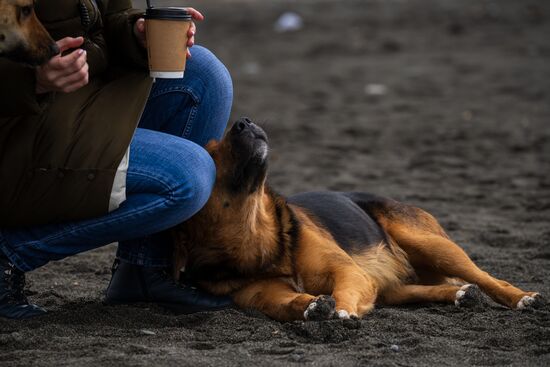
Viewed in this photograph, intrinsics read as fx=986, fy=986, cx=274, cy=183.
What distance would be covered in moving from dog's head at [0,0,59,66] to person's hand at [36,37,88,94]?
0.04 metres

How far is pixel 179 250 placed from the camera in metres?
4.88

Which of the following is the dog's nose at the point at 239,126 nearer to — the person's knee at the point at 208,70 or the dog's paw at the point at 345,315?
the person's knee at the point at 208,70

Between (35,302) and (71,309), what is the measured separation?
0.32m

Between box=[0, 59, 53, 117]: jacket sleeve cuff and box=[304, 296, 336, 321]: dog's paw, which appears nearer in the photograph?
box=[0, 59, 53, 117]: jacket sleeve cuff

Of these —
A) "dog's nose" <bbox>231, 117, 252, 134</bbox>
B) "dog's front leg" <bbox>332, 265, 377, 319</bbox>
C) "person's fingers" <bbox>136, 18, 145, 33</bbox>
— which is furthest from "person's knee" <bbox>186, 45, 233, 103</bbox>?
"dog's front leg" <bbox>332, 265, 377, 319</bbox>

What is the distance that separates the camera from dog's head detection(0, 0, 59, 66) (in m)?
3.90

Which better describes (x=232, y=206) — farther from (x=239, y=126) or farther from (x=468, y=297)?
(x=468, y=297)

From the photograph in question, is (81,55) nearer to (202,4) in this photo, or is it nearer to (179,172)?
(179,172)

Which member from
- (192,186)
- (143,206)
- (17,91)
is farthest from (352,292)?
(17,91)

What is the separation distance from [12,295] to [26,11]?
1403 millimetres

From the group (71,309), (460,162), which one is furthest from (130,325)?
(460,162)

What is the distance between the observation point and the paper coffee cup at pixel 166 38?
4227 mm

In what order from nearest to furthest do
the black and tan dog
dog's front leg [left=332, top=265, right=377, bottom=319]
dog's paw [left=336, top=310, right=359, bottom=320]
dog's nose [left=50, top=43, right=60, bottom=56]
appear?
1. dog's nose [left=50, top=43, right=60, bottom=56]
2. dog's paw [left=336, top=310, right=359, bottom=320]
3. dog's front leg [left=332, top=265, right=377, bottom=319]
4. the black and tan dog

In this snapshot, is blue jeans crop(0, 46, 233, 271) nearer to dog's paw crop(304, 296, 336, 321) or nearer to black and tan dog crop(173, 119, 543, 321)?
black and tan dog crop(173, 119, 543, 321)
